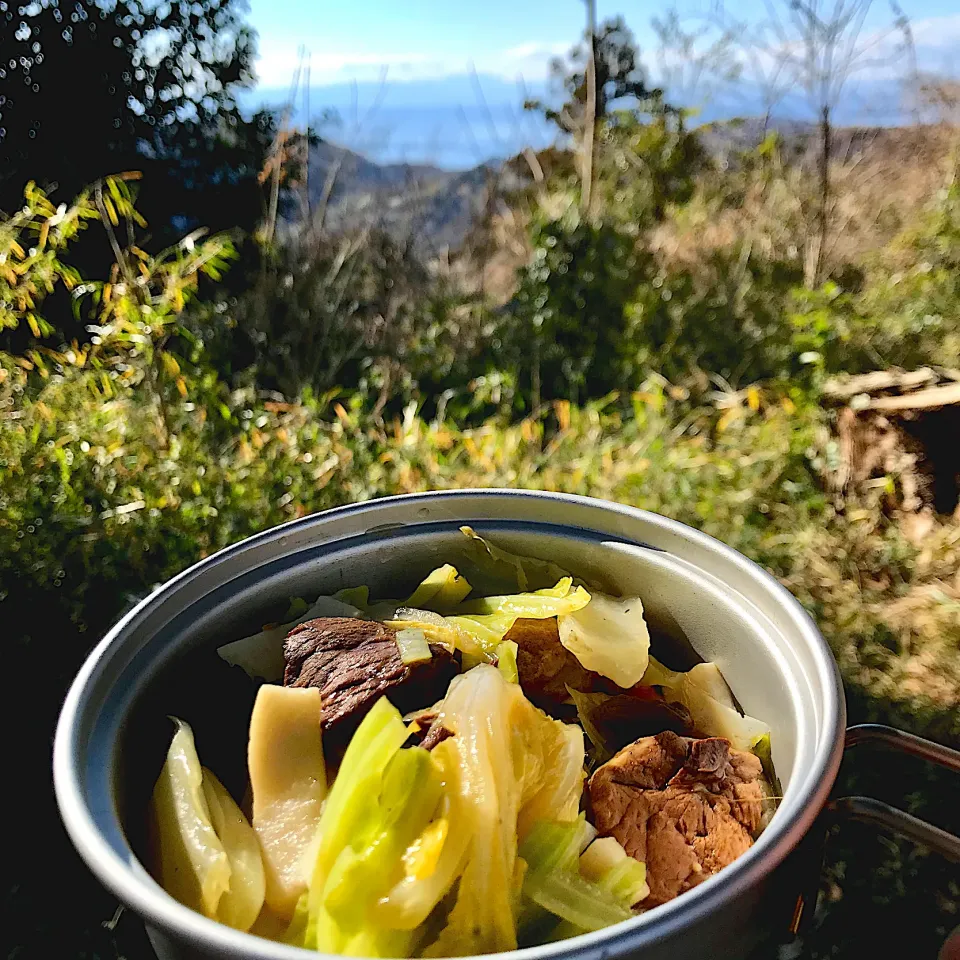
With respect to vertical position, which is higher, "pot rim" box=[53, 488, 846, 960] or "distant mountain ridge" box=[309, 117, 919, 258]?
"distant mountain ridge" box=[309, 117, 919, 258]

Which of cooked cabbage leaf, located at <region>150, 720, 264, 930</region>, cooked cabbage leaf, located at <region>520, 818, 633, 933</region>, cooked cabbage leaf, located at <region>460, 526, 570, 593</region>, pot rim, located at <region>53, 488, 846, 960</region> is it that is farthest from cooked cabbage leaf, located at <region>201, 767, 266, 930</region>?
cooked cabbage leaf, located at <region>460, 526, 570, 593</region>

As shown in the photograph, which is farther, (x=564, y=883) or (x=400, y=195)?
(x=400, y=195)

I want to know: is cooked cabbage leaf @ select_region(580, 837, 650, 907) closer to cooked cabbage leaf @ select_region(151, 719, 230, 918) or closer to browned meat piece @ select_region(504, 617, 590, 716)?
browned meat piece @ select_region(504, 617, 590, 716)

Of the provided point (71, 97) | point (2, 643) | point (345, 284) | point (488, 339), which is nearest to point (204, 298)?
point (345, 284)

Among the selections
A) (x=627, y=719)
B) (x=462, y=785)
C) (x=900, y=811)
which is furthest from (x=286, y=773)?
(x=900, y=811)

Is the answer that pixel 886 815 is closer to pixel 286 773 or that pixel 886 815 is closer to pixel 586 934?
pixel 586 934

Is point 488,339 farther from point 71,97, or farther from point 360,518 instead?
point 360,518

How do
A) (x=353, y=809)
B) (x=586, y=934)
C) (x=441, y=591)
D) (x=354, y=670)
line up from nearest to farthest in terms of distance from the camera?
(x=586, y=934) → (x=353, y=809) → (x=354, y=670) → (x=441, y=591)
